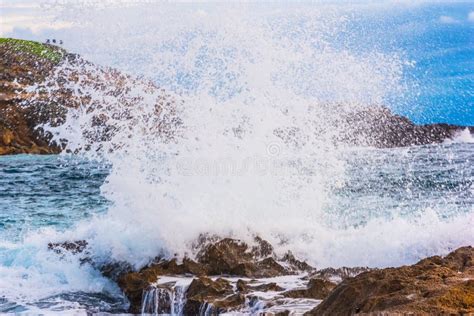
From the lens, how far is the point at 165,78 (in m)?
10.9

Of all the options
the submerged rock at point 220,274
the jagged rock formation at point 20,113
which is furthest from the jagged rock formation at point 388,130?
the jagged rock formation at point 20,113

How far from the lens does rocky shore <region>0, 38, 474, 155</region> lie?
1187cm

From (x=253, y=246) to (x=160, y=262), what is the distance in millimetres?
1176

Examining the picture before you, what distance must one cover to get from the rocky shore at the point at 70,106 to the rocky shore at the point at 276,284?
126 inches

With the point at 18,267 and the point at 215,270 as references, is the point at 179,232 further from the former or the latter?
the point at 18,267

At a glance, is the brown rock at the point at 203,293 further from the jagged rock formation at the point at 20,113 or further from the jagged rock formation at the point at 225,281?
the jagged rock formation at the point at 20,113

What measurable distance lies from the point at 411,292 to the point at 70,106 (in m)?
8.48

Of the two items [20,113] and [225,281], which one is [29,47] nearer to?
[20,113]

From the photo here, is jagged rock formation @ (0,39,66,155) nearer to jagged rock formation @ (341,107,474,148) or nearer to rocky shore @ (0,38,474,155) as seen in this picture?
rocky shore @ (0,38,474,155)

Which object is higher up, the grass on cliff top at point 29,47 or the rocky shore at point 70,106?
the grass on cliff top at point 29,47

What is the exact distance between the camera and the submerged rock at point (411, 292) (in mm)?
3908

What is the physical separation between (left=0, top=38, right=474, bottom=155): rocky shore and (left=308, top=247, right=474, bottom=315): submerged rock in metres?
6.16

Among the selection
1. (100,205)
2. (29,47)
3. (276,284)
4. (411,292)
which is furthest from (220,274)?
(29,47)

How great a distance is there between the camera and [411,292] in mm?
4348
